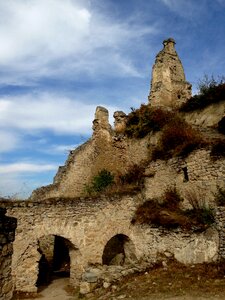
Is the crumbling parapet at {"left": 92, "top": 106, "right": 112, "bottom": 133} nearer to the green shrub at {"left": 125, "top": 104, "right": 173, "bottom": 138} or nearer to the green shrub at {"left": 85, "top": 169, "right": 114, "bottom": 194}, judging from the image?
the green shrub at {"left": 125, "top": 104, "right": 173, "bottom": 138}

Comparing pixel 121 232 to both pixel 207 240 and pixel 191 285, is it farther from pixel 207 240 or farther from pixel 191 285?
pixel 191 285

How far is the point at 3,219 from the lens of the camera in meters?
5.49

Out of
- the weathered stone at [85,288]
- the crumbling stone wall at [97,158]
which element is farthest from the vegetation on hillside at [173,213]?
the crumbling stone wall at [97,158]

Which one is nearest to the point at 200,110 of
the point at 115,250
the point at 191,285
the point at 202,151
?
the point at 202,151

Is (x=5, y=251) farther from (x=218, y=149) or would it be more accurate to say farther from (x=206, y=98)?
(x=206, y=98)

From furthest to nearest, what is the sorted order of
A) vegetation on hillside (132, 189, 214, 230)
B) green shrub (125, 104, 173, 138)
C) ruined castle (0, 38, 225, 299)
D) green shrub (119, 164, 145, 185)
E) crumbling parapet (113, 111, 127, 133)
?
crumbling parapet (113, 111, 127, 133), green shrub (125, 104, 173, 138), green shrub (119, 164, 145, 185), vegetation on hillside (132, 189, 214, 230), ruined castle (0, 38, 225, 299)

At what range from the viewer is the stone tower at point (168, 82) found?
79.4 ft

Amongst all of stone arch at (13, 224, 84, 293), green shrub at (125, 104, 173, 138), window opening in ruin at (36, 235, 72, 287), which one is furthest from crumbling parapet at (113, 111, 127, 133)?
stone arch at (13, 224, 84, 293)

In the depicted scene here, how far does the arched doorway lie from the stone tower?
38.3ft

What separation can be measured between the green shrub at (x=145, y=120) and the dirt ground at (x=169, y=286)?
10.2m

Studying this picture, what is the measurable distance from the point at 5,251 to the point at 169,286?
5.54 meters

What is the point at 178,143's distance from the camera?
15.6 meters

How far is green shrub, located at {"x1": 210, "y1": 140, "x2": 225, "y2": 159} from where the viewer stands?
502 inches

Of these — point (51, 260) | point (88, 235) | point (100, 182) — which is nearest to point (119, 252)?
point (88, 235)
